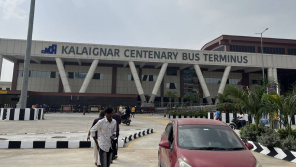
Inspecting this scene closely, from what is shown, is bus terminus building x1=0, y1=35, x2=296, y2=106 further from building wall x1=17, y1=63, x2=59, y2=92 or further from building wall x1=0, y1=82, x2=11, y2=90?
building wall x1=0, y1=82, x2=11, y2=90

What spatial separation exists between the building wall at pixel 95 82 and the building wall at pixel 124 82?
2073mm

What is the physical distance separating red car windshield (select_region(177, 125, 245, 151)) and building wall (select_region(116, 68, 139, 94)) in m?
44.5

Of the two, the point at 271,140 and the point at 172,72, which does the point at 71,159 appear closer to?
the point at 271,140

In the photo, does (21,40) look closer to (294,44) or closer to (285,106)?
(285,106)

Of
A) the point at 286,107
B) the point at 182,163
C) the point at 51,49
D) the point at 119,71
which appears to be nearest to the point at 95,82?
the point at 119,71

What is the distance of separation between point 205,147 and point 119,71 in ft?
151

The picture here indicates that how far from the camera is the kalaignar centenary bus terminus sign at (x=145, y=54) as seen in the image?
1620 inches

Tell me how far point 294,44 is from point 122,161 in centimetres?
7261

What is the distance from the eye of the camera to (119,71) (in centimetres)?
4906

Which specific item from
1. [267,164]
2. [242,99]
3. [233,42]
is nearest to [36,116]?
[242,99]

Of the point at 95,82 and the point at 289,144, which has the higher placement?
the point at 95,82

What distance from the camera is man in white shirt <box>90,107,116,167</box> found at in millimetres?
4711

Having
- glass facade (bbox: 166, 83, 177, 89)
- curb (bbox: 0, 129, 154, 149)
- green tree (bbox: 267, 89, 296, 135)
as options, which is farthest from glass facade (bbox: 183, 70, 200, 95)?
curb (bbox: 0, 129, 154, 149)

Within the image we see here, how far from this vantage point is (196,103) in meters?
51.0
